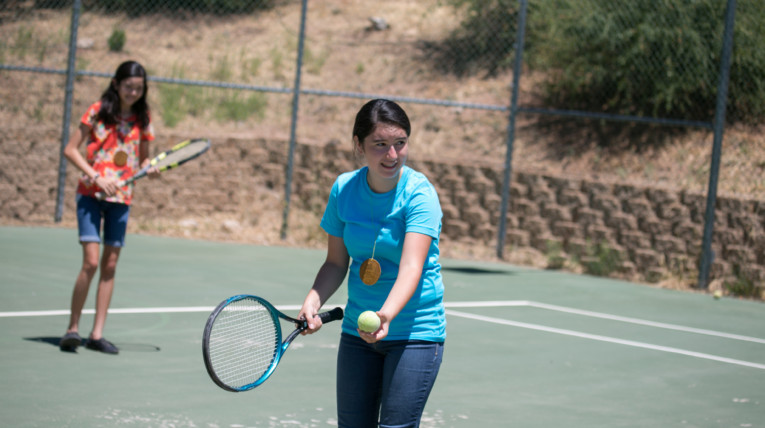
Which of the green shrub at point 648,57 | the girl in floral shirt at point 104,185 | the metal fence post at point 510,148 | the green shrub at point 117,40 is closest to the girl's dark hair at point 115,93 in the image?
the girl in floral shirt at point 104,185

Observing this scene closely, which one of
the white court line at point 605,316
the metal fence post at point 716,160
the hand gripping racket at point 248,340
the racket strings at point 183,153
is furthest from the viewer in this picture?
the metal fence post at point 716,160

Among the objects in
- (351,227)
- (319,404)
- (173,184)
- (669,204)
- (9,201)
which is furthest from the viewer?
(173,184)

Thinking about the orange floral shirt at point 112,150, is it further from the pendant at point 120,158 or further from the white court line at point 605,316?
the white court line at point 605,316

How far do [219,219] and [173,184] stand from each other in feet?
2.66

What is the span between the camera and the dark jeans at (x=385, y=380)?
10.6 feet

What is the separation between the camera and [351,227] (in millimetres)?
3391

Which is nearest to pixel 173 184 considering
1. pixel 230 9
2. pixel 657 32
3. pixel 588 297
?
pixel 588 297

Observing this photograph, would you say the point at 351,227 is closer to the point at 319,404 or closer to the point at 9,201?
the point at 319,404

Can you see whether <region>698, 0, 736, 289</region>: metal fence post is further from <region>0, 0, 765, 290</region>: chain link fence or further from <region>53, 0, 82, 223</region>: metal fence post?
<region>53, 0, 82, 223</region>: metal fence post

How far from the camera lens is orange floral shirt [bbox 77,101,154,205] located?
247 inches

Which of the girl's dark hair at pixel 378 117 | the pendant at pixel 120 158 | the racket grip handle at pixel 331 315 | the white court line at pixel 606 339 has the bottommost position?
the white court line at pixel 606 339

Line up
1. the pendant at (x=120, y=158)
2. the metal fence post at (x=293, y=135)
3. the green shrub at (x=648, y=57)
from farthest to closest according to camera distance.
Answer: the green shrub at (x=648, y=57), the metal fence post at (x=293, y=135), the pendant at (x=120, y=158)

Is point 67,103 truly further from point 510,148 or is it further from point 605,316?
point 605,316

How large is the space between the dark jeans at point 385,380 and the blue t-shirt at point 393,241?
1.9 inches
